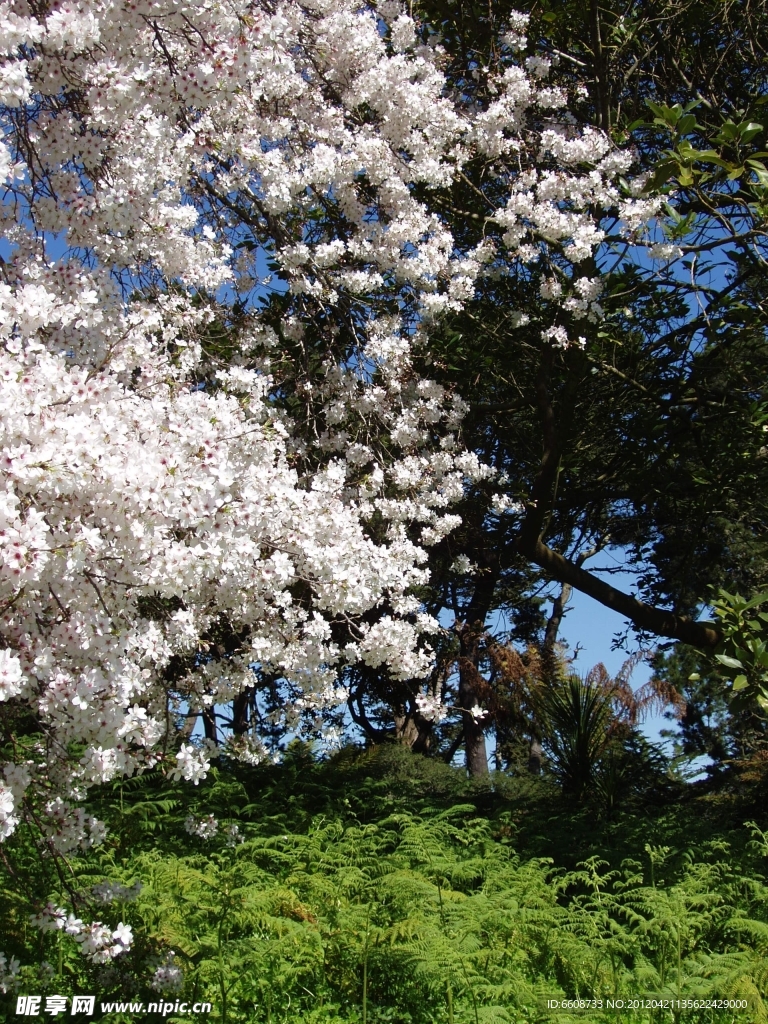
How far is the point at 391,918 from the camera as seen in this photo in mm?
4402

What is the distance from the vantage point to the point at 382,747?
30.4 feet

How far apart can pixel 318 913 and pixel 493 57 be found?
22.6 ft

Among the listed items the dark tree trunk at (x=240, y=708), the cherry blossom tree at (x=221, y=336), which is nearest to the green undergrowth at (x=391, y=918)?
the cherry blossom tree at (x=221, y=336)

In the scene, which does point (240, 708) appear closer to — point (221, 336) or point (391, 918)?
point (221, 336)

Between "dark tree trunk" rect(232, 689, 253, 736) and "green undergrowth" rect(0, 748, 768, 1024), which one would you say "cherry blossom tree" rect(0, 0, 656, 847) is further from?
"dark tree trunk" rect(232, 689, 253, 736)

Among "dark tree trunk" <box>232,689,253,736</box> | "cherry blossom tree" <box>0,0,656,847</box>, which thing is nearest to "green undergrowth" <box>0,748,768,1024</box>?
"cherry blossom tree" <box>0,0,656,847</box>

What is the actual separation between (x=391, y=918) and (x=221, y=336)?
3.71 meters

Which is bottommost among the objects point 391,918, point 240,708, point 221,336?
point 391,918

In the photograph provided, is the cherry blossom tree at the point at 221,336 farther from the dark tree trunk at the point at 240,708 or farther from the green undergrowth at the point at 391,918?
the dark tree trunk at the point at 240,708

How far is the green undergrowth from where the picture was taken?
3.68 meters

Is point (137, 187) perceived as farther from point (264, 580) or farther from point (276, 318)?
point (276, 318)

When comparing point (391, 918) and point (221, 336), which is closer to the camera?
point (391, 918)

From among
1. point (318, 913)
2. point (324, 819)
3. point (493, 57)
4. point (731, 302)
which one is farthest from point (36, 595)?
point (493, 57)

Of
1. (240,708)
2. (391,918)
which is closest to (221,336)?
(391,918)
